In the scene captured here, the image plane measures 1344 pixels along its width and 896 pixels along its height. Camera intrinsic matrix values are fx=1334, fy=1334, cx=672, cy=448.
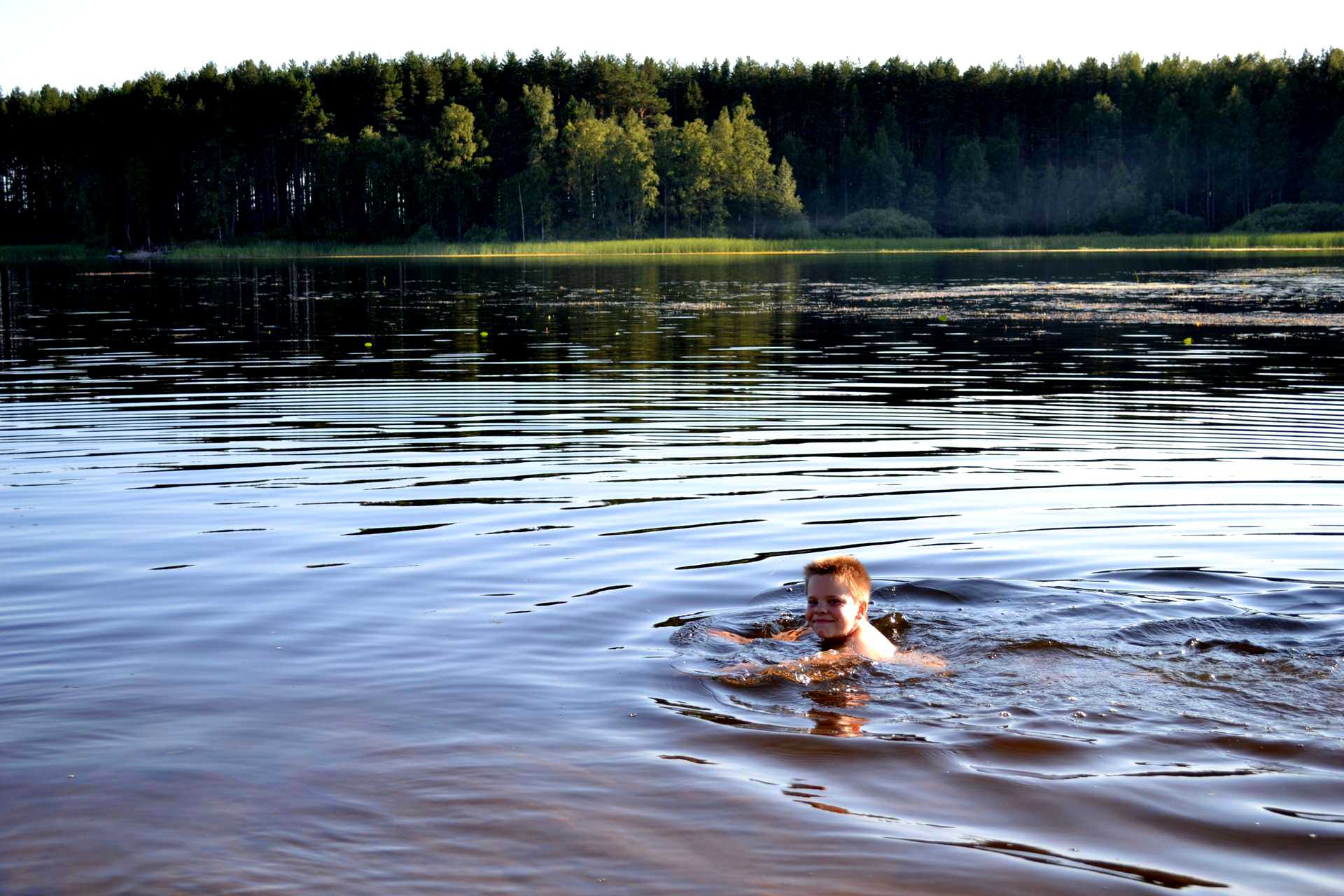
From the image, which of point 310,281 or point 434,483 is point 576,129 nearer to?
point 310,281

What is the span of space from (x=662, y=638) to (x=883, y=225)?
4773 inches

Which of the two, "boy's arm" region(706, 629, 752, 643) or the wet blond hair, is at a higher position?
the wet blond hair

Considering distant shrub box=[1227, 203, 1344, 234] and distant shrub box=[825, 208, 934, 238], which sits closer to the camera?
distant shrub box=[1227, 203, 1344, 234]

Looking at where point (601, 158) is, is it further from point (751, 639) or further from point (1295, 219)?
point (751, 639)

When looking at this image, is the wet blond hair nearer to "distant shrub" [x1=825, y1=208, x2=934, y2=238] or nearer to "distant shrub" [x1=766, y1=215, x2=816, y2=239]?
"distant shrub" [x1=825, y1=208, x2=934, y2=238]

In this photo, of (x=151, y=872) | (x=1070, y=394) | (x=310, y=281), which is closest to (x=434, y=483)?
(x=151, y=872)

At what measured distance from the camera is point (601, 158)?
127 metres

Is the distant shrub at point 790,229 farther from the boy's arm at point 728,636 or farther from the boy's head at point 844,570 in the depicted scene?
the boy's head at point 844,570

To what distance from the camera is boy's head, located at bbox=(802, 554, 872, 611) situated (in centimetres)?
779

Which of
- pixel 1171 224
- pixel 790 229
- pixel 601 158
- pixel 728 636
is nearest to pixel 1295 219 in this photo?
pixel 1171 224

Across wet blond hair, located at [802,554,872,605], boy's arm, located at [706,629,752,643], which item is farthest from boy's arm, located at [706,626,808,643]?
wet blond hair, located at [802,554,872,605]

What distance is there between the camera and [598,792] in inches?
231

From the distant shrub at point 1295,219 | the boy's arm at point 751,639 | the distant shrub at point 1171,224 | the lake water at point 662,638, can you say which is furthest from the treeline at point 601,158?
the boy's arm at point 751,639

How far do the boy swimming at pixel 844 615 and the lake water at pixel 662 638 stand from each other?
17 cm
